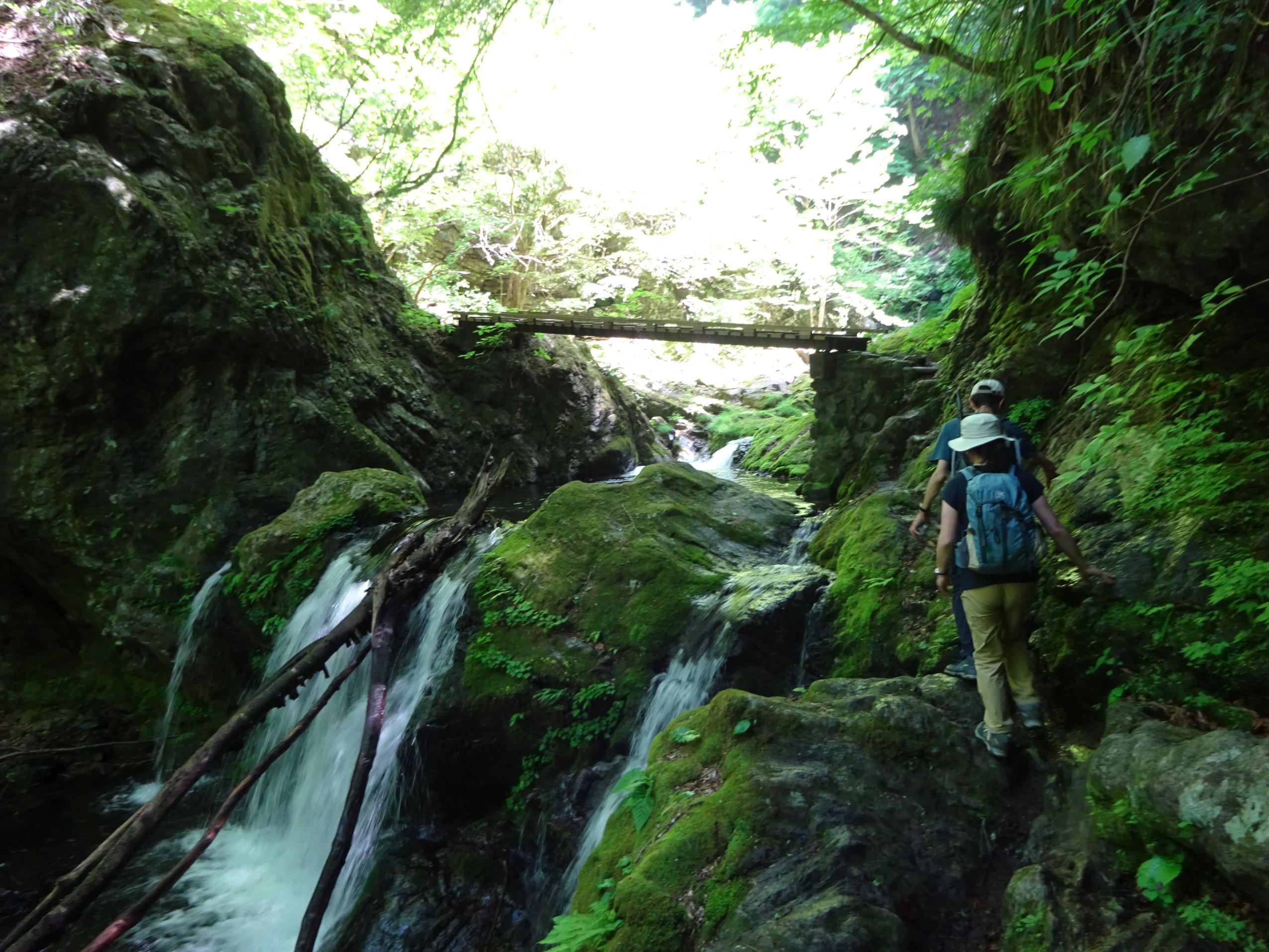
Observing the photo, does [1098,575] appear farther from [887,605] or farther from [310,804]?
[310,804]

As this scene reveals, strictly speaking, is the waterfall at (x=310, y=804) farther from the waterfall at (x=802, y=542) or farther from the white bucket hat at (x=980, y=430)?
the white bucket hat at (x=980, y=430)

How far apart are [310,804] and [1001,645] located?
5.42 meters

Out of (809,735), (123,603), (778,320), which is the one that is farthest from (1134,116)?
(778,320)

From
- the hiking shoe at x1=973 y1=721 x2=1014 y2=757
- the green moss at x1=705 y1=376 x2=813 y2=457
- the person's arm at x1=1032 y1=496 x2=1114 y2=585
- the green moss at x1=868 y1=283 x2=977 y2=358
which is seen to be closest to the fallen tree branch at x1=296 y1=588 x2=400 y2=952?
the hiking shoe at x1=973 y1=721 x2=1014 y2=757

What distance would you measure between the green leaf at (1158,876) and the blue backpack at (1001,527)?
3.93 ft

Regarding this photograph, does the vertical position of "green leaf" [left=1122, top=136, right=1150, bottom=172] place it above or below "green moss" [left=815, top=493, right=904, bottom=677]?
above

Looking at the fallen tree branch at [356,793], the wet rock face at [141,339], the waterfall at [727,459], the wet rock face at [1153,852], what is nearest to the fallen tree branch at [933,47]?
the wet rock face at [1153,852]

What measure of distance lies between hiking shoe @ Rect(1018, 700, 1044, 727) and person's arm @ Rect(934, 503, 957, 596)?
621 mm

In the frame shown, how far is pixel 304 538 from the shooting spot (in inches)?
293

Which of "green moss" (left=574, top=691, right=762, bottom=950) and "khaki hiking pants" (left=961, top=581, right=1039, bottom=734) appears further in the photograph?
"khaki hiking pants" (left=961, top=581, right=1039, bottom=734)

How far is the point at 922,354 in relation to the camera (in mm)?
9414

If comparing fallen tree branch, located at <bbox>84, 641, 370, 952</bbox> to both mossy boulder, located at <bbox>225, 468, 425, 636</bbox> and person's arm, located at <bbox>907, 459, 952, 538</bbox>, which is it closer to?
mossy boulder, located at <bbox>225, 468, 425, 636</bbox>

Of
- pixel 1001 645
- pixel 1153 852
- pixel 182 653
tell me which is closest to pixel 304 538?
pixel 182 653

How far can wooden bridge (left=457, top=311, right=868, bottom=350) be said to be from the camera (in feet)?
33.8
